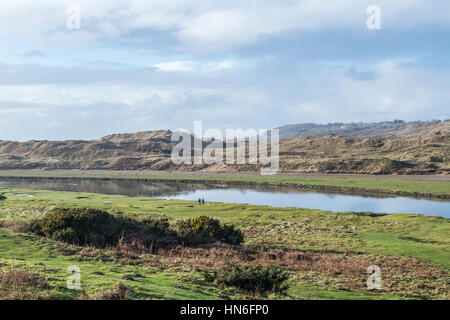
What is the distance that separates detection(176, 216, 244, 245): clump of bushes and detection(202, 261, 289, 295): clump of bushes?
32.0ft

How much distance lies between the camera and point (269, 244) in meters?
27.8

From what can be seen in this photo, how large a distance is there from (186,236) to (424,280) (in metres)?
14.0

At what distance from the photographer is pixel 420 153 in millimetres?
139500

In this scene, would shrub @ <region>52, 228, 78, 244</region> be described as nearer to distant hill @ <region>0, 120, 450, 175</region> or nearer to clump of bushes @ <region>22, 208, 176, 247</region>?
clump of bushes @ <region>22, 208, 176, 247</region>

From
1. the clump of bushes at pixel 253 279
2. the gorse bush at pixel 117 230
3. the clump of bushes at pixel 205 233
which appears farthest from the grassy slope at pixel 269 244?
the clump of bushes at pixel 205 233

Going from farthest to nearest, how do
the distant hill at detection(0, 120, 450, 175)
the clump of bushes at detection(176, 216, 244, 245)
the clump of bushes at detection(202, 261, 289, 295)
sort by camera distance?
the distant hill at detection(0, 120, 450, 175) → the clump of bushes at detection(176, 216, 244, 245) → the clump of bushes at detection(202, 261, 289, 295)

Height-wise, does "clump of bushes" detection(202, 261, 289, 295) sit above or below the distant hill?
below

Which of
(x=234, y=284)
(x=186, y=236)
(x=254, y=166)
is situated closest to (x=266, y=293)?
(x=234, y=284)

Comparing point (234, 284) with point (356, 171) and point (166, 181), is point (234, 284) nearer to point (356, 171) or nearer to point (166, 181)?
point (166, 181)

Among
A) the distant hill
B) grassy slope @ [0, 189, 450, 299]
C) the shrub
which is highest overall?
the distant hill

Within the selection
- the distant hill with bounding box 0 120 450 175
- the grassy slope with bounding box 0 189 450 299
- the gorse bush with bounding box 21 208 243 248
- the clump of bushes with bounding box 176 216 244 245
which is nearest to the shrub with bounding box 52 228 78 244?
the gorse bush with bounding box 21 208 243 248

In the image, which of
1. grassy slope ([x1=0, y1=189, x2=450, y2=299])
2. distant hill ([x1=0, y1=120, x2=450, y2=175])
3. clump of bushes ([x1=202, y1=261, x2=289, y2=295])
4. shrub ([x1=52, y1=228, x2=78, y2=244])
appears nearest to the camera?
grassy slope ([x1=0, y1=189, x2=450, y2=299])

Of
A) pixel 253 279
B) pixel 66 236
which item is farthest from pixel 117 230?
pixel 253 279

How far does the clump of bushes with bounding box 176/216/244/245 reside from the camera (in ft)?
85.3
